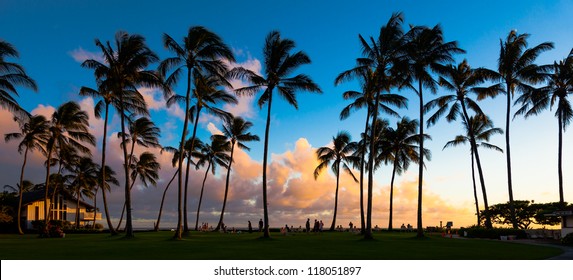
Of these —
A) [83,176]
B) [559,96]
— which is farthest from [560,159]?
[83,176]

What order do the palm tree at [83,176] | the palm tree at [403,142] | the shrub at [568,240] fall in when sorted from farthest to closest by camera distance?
the palm tree at [83,176], the palm tree at [403,142], the shrub at [568,240]

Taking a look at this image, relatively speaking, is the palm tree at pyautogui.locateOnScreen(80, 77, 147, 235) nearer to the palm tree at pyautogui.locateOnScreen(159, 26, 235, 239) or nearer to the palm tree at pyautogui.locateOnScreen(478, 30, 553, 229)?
the palm tree at pyautogui.locateOnScreen(159, 26, 235, 239)

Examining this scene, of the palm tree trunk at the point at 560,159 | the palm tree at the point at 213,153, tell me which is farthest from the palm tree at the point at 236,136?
the palm tree trunk at the point at 560,159

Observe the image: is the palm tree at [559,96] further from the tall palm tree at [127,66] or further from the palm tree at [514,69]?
the tall palm tree at [127,66]

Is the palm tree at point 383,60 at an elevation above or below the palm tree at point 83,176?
above

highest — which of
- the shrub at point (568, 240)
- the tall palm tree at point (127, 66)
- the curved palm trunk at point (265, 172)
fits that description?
the tall palm tree at point (127, 66)

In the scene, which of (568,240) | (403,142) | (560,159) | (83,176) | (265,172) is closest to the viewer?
(568,240)

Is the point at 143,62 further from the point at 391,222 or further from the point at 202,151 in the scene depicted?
the point at 391,222

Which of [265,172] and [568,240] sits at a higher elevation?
[265,172]

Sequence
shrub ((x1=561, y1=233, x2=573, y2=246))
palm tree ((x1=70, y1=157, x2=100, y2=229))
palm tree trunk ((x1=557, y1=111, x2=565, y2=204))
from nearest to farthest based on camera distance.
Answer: shrub ((x1=561, y1=233, x2=573, y2=246)) < palm tree trunk ((x1=557, y1=111, x2=565, y2=204)) < palm tree ((x1=70, y1=157, x2=100, y2=229))

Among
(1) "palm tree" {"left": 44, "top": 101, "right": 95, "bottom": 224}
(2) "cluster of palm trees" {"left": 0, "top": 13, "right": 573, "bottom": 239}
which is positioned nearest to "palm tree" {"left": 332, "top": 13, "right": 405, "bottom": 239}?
(2) "cluster of palm trees" {"left": 0, "top": 13, "right": 573, "bottom": 239}

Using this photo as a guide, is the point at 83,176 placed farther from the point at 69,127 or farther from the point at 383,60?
the point at 383,60

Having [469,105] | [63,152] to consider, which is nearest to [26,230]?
[63,152]

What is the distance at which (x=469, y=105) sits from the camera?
41625mm
